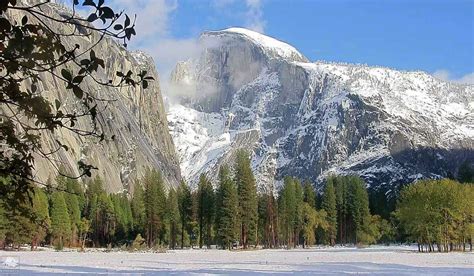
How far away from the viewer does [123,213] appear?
376 feet

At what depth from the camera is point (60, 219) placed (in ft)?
295

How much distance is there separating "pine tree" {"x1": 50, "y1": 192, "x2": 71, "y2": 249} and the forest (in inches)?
6.2

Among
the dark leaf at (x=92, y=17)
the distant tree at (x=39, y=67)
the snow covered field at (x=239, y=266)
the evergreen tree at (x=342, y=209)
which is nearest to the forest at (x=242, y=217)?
the evergreen tree at (x=342, y=209)

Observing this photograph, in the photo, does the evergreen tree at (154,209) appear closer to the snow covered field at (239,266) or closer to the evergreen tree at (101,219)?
the evergreen tree at (101,219)

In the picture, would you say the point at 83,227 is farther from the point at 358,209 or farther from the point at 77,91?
the point at 77,91

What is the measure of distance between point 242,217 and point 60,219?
28765 millimetres

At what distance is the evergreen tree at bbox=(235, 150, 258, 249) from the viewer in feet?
301

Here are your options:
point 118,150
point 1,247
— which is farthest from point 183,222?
point 118,150

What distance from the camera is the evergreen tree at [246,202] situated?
9181 centimetres

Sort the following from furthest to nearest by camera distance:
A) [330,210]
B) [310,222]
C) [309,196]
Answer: [309,196]
[330,210]
[310,222]

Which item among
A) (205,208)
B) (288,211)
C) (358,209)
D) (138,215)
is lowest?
(138,215)

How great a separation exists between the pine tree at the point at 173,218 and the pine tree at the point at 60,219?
18.2 m

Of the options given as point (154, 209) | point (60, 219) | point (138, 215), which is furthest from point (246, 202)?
point (60, 219)

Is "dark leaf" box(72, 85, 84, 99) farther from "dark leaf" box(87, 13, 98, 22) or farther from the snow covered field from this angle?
the snow covered field
